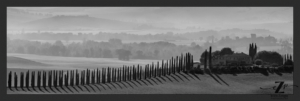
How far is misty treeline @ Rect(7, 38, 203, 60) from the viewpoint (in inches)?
1097

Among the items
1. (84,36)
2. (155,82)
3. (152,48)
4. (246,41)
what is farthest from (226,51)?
(84,36)

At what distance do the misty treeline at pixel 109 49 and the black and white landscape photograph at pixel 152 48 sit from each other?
0.17ft

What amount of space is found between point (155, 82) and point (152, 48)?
5.93 feet

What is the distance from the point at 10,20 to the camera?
2778cm

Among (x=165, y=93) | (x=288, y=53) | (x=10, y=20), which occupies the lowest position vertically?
(x=165, y=93)

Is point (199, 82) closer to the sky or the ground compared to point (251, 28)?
closer to the ground

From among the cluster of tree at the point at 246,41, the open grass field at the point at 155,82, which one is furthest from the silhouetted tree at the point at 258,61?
the cluster of tree at the point at 246,41

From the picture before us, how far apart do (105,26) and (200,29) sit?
4.91 meters

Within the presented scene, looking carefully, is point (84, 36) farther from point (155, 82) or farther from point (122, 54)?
point (155, 82)

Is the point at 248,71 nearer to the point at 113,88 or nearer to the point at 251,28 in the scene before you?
the point at 251,28

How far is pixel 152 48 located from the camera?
28.0m

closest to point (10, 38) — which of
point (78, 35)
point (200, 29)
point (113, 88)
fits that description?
point (78, 35)

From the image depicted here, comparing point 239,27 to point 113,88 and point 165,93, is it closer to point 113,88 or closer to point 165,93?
point 165,93

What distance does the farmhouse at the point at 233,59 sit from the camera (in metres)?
27.7
